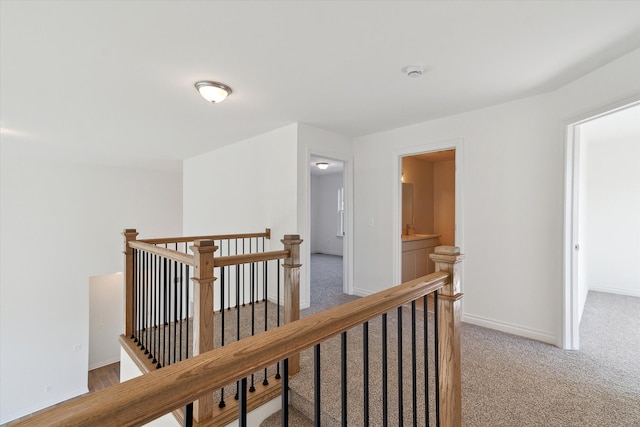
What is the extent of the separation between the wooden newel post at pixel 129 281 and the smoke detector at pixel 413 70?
→ 2884mm

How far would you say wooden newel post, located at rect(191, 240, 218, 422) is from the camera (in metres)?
1.71

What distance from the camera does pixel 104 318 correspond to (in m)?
7.50

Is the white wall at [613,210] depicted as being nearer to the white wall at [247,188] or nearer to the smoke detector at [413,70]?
the smoke detector at [413,70]

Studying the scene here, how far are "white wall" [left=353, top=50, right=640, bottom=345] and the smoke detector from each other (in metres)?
1.25

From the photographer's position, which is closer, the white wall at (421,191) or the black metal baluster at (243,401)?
the black metal baluster at (243,401)

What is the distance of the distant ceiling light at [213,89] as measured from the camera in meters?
2.58

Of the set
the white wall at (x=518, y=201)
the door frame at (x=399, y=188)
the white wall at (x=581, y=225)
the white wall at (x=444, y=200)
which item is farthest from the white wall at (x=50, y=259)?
the white wall at (x=581, y=225)

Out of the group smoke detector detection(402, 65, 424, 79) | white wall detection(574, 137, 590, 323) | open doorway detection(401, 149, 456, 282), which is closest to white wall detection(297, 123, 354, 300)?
open doorway detection(401, 149, 456, 282)

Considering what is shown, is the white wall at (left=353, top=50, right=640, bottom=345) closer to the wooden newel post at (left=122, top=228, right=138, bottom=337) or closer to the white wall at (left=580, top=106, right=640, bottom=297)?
the white wall at (left=580, top=106, right=640, bottom=297)

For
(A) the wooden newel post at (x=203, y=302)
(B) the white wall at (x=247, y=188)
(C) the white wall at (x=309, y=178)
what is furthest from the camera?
(B) the white wall at (x=247, y=188)

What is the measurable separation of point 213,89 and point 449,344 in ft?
8.59

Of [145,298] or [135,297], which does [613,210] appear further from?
[135,297]

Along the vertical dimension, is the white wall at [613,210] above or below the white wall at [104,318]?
above

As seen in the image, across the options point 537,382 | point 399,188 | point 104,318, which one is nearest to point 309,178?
point 399,188
